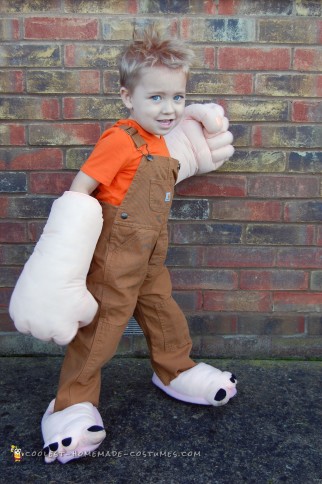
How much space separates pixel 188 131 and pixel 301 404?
1299mm

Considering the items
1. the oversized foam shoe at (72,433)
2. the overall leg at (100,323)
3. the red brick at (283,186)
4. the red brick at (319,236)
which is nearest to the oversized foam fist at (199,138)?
the red brick at (283,186)

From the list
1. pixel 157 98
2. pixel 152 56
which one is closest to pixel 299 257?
pixel 157 98

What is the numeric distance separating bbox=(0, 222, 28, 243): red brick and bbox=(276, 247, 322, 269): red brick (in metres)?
1.27

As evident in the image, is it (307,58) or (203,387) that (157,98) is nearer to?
(307,58)

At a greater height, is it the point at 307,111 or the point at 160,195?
the point at 307,111

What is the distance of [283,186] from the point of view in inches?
109

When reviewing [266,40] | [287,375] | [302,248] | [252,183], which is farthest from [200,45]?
[287,375]

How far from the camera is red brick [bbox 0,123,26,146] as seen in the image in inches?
106

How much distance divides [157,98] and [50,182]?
84 centimetres

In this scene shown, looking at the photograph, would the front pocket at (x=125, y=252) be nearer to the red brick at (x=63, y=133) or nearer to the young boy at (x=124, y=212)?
the young boy at (x=124, y=212)

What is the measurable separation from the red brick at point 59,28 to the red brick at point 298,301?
156 cm

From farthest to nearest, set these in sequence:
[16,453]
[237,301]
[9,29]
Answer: [237,301] < [9,29] < [16,453]

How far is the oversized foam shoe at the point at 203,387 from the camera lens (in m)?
2.44

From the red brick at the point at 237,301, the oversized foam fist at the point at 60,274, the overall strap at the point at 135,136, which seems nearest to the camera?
the oversized foam fist at the point at 60,274
